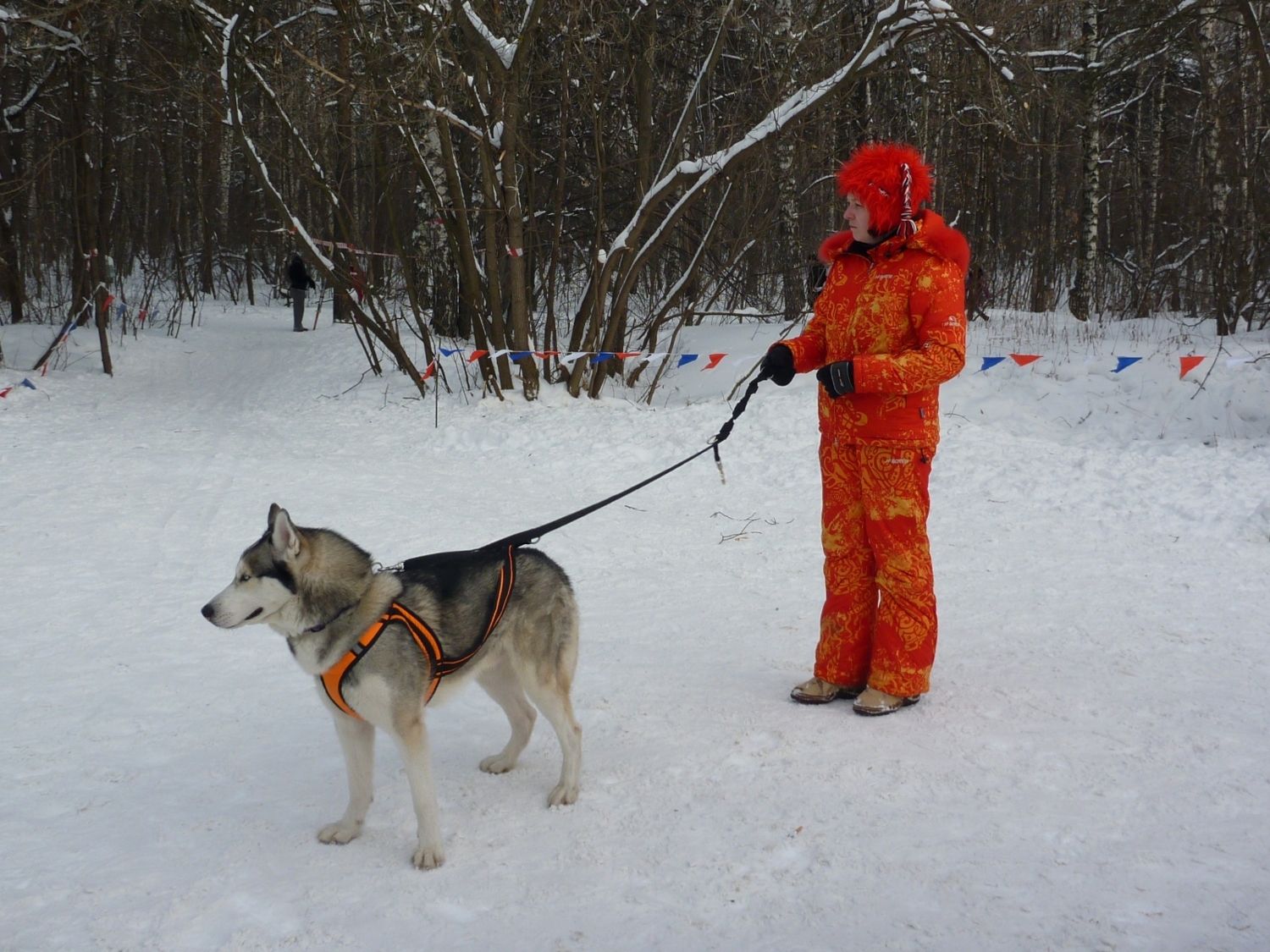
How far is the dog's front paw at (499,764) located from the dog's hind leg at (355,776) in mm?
549

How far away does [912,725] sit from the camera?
3.69 metres

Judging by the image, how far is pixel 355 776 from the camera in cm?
304

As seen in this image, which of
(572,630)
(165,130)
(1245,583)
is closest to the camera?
(572,630)

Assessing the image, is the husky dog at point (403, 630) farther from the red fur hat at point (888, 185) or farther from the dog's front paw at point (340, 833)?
the red fur hat at point (888, 185)

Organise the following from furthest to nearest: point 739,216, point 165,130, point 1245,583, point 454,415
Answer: point 165,130 < point 739,216 < point 454,415 < point 1245,583

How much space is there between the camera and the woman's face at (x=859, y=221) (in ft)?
12.0

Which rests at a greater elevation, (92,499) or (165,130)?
(165,130)

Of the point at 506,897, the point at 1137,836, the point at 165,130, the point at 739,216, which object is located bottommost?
the point at 506,897

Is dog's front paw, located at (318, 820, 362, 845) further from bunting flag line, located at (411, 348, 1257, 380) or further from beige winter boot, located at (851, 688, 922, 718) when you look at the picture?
bunting flag line, located at (411, 348, 1257, 380)

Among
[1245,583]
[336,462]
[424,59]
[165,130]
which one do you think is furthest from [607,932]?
[165,130]

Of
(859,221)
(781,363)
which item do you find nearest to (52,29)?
(781,363)

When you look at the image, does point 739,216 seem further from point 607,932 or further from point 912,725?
point 607,932

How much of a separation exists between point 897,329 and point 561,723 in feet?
6.41

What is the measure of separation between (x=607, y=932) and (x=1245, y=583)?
4.45 meters
